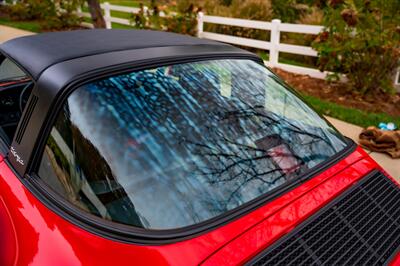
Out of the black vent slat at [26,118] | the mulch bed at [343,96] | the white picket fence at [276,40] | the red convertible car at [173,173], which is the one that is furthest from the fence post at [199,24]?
the black vent slat at [26,118]

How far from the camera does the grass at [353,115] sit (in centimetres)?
504

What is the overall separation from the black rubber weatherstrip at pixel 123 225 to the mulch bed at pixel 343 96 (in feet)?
13.4

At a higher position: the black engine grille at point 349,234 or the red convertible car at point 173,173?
the red convertible car at point 173,173

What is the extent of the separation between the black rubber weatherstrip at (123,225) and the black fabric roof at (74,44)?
0.24m

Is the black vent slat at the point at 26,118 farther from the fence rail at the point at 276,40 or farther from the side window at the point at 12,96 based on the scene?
the fence rail at the point at 276,40

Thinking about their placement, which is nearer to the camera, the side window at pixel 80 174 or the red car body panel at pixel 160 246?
the red car body panel at pixel 160 246

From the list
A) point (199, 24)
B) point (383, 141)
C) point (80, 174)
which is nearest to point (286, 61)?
point (199, 24)

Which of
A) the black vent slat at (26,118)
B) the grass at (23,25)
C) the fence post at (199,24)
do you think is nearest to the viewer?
the black vent slat at (26,118)

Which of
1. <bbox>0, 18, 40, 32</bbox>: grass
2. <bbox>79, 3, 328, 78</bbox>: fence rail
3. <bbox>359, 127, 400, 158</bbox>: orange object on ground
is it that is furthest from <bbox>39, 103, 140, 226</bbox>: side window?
<bbox>0, 18, 40, 32</bbox>: grass

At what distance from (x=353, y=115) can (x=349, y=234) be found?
4.16 meters

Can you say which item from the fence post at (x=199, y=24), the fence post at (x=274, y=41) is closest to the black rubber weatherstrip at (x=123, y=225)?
the fence post at (x=274, y=41)

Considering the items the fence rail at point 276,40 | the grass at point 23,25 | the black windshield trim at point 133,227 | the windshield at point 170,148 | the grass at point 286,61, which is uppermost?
the windshield at point 170,148

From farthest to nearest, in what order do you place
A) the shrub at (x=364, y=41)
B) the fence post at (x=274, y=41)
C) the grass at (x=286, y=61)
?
the grass at (x=286, y=61), the fence post at (x=274, y=41), the shrub at (x=364, y=41)

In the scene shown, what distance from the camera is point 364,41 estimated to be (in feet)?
18.7
